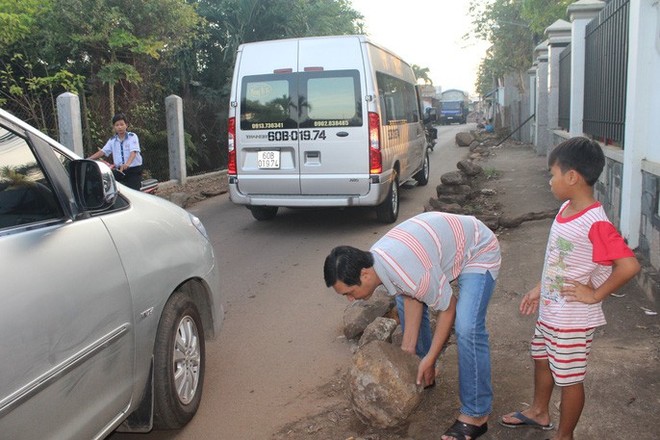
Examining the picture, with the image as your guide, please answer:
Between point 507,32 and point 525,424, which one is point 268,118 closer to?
point 525,424

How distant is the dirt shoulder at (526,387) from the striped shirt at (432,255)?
2.82 ft

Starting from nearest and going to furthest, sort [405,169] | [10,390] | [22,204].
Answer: [10,390] < [22,204] < [405,169]

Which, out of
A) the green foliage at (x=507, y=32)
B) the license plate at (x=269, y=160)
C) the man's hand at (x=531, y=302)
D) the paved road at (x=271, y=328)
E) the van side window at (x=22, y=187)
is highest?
the green foliage at (x=507, y=32)

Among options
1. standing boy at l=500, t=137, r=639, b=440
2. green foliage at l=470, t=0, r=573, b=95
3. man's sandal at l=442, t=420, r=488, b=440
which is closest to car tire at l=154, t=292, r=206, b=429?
man's sandal at l=442, t=420, r=488, b=440

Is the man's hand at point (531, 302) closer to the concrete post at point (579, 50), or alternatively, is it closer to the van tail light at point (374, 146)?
the van tail light at point (374, 146)

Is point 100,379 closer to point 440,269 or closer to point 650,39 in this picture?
point 440,269

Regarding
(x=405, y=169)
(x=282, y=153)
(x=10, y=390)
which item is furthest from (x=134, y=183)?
(x=10, y=390)

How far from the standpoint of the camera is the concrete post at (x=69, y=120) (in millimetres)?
9469

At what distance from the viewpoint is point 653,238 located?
501 centimetres

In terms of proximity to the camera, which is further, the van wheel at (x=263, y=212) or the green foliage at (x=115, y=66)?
the green foliage at (x=115, y=66)

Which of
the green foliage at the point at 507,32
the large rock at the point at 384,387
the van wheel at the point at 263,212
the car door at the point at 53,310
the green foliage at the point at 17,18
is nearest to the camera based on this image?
the car door at the point at 53,310

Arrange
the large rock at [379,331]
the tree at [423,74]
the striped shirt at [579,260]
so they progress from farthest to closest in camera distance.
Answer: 1. the tree at [423,74]
2. the large rock at [379,331]
3. the striped shirt at [579,260]

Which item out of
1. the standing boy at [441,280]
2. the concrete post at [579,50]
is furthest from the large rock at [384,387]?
the concrete post at [579,50]

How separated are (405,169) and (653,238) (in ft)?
15.9
